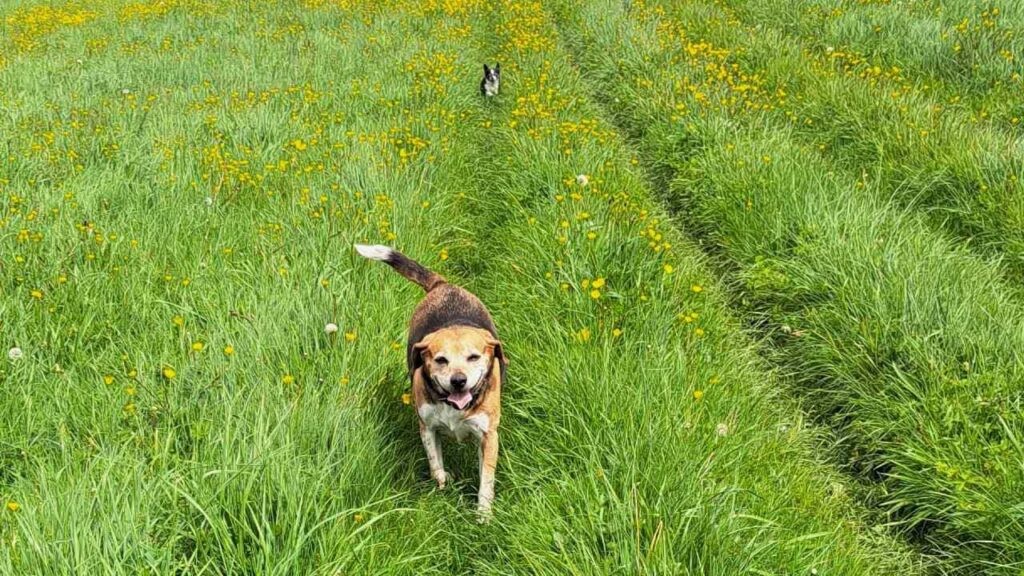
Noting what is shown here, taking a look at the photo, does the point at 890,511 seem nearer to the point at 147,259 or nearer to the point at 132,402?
the point at 132,402

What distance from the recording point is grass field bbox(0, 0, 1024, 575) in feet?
7.78

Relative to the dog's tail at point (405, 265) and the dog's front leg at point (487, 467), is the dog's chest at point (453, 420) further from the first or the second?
the dog's tail at point (405, 265)

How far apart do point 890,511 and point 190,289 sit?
3904mm

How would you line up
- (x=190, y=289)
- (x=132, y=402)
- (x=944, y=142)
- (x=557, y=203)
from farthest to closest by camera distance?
(x=944, y=142), (x=557, y=203), (x=190, y=289), (x=132, y=402)

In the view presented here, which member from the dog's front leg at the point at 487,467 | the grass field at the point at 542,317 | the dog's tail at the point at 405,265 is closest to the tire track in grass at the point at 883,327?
the grass field at the point at 542,317

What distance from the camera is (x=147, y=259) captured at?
13.7ft

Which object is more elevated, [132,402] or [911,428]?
[132,402]

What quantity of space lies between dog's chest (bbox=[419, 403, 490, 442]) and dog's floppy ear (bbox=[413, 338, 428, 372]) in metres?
0.19

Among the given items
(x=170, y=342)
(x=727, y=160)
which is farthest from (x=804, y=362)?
(x=170, y=342)

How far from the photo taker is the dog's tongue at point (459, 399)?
278 cm

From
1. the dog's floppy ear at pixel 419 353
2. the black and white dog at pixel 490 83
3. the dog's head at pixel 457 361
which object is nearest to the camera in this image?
the dog's head at pixel 457 361

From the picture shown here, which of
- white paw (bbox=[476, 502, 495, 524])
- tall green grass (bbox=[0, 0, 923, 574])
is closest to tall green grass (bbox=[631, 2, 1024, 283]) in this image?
tall green grass (bbox=[0, 0, 923, 574])

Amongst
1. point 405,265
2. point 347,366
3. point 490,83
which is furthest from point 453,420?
point 490,83

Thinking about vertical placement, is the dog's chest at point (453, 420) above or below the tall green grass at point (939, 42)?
below
